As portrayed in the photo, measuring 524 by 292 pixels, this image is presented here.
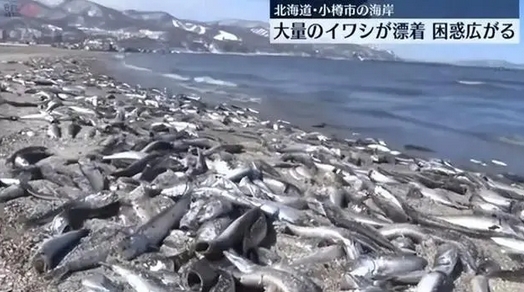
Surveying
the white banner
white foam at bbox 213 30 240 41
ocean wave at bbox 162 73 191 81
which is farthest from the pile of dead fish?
the white banner

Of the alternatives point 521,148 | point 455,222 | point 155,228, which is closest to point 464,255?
point 455,222

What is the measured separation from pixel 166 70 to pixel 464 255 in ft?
6.11

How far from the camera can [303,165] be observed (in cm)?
360

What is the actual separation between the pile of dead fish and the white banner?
24.6 inches

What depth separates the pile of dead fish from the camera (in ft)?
8.23

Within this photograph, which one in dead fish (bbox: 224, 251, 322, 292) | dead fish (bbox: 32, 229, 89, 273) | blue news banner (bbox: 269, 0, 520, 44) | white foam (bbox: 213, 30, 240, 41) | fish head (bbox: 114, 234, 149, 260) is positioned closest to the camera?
dead fish (bbox: 224, 251, 322, 292)

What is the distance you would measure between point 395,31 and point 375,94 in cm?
51

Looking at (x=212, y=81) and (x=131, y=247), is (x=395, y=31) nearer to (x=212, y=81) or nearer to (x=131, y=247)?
(x=212, y=81)

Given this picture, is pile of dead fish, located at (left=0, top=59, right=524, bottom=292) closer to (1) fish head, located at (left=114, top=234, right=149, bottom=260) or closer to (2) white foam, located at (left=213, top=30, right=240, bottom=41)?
(1) fish head, located at (left=114, top=234, right=149, bottom=260)

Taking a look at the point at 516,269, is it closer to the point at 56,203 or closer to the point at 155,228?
the point at 155,228

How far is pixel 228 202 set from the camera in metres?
3.02

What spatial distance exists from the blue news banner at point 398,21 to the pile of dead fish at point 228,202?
673 millimetres

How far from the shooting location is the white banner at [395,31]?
306 cm

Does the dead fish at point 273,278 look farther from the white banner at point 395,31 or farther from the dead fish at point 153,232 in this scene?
the white banner at point 395,31
